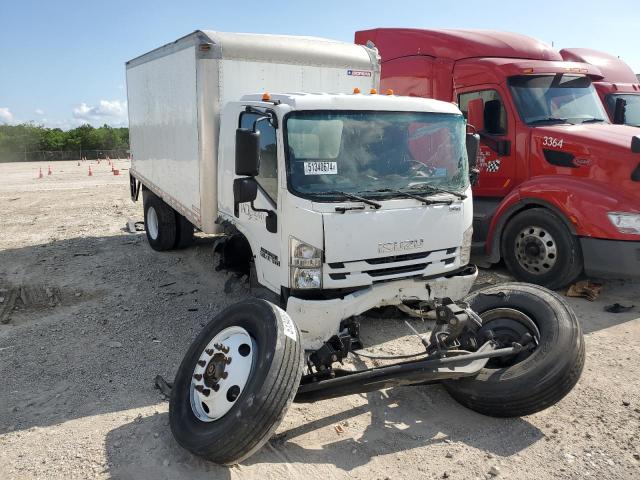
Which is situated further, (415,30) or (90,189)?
(90,189)

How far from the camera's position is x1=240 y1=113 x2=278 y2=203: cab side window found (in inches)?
181

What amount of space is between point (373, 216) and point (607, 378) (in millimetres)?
2439

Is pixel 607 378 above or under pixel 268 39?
under

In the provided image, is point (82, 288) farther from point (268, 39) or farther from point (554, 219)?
point (554, 219)

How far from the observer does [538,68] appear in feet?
23.8

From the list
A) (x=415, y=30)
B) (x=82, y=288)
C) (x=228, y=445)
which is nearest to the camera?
(x=228, y=445)

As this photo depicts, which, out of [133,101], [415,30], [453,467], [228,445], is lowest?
[453,467]

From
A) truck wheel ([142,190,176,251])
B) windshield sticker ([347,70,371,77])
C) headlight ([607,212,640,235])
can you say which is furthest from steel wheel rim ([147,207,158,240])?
headlight ([607,212,640,235])

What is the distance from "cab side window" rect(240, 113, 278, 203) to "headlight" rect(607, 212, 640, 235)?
3.94m

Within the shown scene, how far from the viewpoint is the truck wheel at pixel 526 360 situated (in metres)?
3.62

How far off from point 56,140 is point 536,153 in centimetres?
5670

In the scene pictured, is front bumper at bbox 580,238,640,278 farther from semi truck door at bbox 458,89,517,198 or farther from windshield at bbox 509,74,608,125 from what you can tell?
windshield at bbox 509,74,608,125

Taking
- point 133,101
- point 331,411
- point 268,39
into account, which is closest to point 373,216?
point 331,411

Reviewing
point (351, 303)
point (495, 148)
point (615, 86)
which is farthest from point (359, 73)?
point (615, 86)
